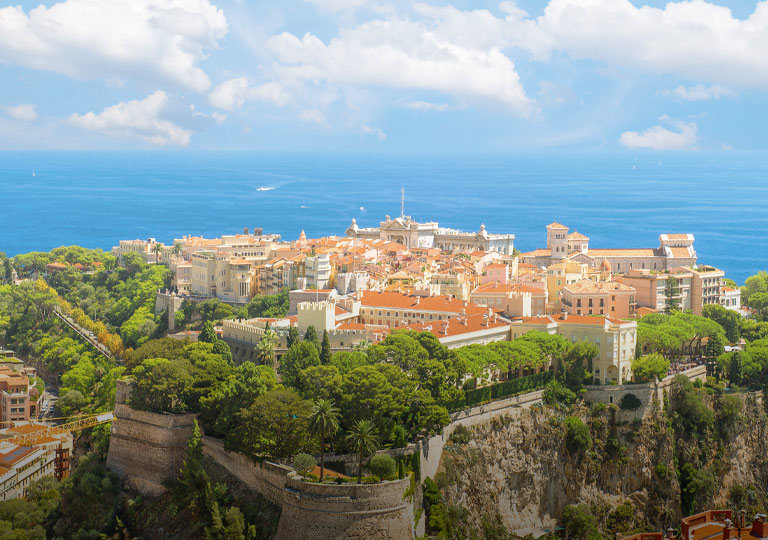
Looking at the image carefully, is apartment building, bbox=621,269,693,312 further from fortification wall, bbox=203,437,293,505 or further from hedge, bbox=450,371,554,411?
fortification wall, bbox=203,437,293,505

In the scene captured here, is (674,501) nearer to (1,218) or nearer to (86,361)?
(86,361)

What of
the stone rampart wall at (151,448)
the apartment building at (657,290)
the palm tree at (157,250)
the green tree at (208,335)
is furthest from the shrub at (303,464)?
the palm tree at (157,250)

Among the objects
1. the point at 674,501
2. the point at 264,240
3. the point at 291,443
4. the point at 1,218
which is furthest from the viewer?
the point at 1,218

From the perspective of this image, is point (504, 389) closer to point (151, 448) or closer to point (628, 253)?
point (151, 448)

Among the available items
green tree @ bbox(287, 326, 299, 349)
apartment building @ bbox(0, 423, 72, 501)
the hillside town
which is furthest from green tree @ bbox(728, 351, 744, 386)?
apartment building @ bbox(0, 423, 72, 501)

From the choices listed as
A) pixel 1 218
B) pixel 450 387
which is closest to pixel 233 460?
pixel 450 387

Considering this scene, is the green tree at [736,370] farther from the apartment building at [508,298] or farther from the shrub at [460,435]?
the shrub at [460,435]

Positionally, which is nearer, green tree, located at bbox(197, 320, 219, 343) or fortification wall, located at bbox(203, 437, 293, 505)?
fortification wall, located at bbox(203, 437, 293, 505)
